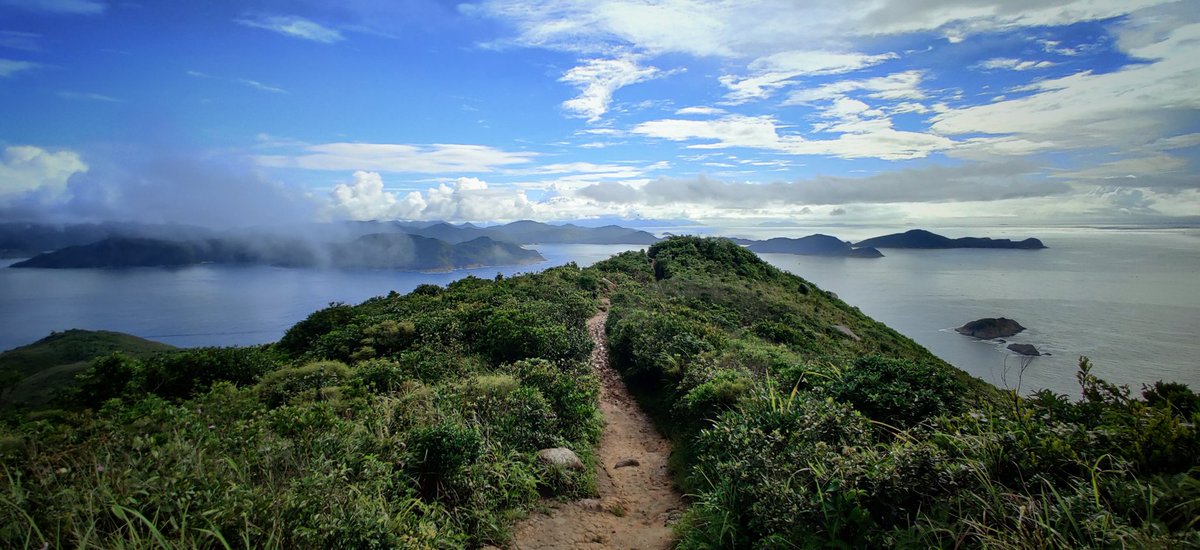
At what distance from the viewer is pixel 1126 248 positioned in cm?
3856

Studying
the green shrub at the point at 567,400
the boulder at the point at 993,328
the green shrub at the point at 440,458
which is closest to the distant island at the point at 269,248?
the boulder at the point at 993,328

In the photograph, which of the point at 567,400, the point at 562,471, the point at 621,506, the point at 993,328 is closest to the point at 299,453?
the point at 562,471

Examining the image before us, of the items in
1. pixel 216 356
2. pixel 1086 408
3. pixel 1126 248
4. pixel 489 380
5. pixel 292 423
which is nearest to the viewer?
pixel 1086 408

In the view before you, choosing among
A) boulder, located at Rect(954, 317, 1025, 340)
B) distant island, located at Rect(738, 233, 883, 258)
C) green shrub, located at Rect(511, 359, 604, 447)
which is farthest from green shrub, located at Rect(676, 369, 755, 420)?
distant island, located at Rect(738, 233, 883, 258)

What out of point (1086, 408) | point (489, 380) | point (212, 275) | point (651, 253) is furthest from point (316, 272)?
point (1086, 408)

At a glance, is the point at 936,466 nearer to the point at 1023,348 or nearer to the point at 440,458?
the point at 440,458

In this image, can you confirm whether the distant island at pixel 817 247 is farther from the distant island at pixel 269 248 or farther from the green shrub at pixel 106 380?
the green shrub at pixel 106 380

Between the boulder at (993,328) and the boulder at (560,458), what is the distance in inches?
1414

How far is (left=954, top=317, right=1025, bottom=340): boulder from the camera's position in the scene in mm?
32219

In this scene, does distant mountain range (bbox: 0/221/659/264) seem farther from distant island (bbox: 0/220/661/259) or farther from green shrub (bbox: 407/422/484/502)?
green shrub (bbox: 407/422/484/502)

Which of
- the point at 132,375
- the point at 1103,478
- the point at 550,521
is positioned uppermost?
the point at 1103,478

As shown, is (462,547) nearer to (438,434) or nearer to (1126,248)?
(438,434)

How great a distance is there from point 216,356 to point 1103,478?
44.7 feet

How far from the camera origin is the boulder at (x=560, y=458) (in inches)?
264
